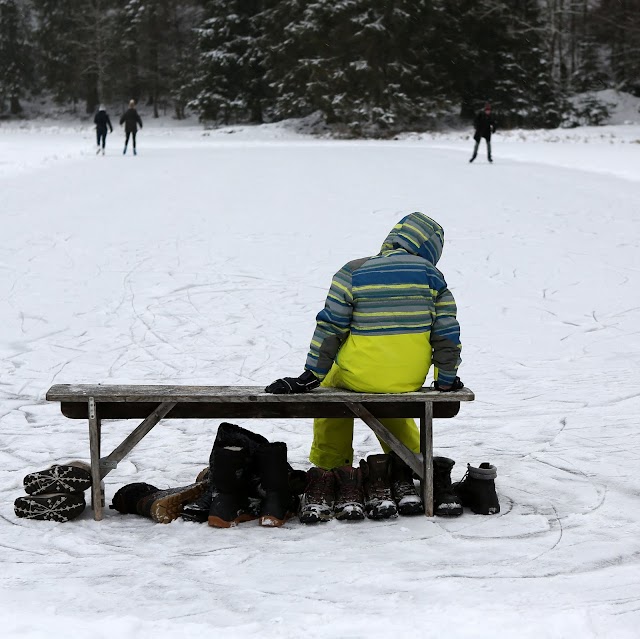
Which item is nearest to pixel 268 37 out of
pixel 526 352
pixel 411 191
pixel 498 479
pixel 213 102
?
pixel 213 102

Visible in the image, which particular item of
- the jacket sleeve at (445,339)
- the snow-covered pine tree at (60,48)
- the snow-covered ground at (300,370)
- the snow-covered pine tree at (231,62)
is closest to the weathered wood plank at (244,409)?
the jacket sleeve at (445,339)

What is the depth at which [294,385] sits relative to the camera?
15.2ft

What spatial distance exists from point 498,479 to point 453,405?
0.76 meters

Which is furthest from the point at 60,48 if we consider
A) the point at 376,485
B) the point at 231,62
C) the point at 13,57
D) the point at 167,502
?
the point at 376,485

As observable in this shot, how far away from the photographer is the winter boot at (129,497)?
15.9 feet

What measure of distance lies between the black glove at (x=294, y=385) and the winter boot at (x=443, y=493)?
0.80 meters

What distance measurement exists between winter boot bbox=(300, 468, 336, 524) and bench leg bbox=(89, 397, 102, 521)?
1011 millimetres

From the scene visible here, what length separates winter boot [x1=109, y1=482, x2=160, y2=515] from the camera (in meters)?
4.84

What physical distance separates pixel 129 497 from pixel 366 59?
133 feet

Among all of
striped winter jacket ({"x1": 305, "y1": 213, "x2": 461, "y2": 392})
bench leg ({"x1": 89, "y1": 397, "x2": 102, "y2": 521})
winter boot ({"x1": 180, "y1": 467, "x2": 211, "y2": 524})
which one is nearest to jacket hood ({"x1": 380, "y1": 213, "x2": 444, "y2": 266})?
striped winter jacket ({"x1": 305, "y1": 213, "x2": 461, "y2": 392})

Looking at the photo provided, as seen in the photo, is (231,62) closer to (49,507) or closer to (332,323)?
(332,323)

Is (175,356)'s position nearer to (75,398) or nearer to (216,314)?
(216,314)

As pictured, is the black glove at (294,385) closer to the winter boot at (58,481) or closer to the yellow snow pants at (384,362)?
the yellow snow pants at (384,362)

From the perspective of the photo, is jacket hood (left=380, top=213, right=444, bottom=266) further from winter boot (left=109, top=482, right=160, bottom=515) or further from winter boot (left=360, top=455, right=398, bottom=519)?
winter boot (left=109, top=482, right=160, bottom=515)
